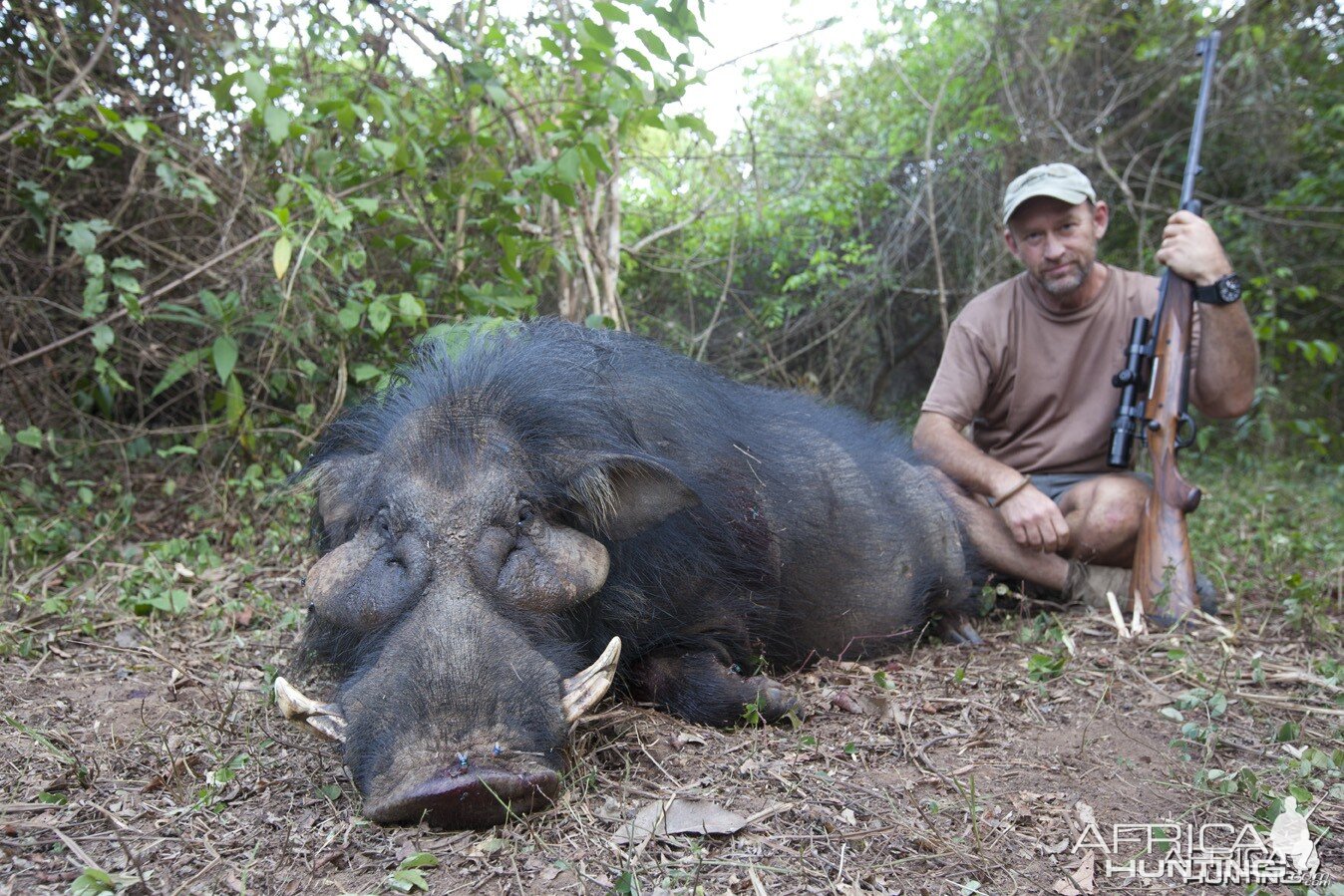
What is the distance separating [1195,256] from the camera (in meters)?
4.30

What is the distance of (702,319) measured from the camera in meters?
7.76

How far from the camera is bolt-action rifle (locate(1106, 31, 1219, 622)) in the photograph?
13.1 ft


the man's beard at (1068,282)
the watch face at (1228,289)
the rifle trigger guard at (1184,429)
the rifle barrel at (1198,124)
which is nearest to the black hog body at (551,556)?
the rifle trigger guard at (1184,429)

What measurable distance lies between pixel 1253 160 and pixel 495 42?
22.1 feet

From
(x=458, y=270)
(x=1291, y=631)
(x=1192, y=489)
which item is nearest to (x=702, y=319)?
(x=458, y=270)

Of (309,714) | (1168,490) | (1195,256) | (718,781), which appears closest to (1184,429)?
(1168,490)

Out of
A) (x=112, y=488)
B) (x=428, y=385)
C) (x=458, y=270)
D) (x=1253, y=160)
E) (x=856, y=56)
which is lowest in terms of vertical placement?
(x=112, y=488)

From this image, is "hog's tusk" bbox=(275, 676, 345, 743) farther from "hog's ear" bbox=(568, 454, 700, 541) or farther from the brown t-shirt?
the brown t-shirt

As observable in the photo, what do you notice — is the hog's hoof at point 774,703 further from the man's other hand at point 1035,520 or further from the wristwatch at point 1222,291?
the wristwatch at point 1222,291

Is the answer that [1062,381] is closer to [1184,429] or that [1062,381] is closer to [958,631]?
[1184,429]

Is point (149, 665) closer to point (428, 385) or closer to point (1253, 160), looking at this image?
point (428, 385)

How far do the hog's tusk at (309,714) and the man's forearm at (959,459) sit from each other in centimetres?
304

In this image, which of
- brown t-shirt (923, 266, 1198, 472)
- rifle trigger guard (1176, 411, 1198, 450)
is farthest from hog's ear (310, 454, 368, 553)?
rifle trigger guard (1176, 411, 1198, 450)

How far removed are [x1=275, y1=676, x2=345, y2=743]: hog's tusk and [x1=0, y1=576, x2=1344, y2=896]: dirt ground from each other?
0.55 feet
